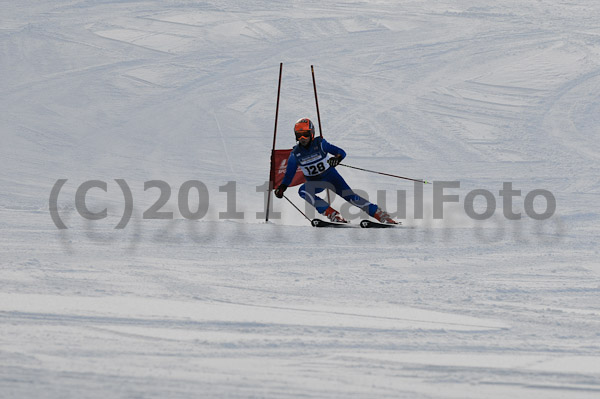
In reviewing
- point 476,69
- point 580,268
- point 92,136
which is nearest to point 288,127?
point 92,136

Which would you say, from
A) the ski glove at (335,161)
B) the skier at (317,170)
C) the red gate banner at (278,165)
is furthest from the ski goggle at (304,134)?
the red gate banner at (278,165)

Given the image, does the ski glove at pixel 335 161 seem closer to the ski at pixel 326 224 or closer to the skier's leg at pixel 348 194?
the skier's leg at pixel 348 194

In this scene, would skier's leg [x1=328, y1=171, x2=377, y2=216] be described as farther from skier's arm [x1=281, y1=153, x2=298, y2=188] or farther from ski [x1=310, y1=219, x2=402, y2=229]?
skier's arm [x1=281, y1=153, x2=298, y2=188]

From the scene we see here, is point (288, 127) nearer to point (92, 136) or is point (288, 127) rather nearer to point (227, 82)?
point (227, 82)

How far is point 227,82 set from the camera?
15.7 meters

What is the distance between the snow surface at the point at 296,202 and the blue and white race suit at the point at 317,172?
0.48 m

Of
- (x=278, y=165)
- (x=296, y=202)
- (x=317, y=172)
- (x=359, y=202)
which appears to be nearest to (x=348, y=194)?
(x=359, y=202)

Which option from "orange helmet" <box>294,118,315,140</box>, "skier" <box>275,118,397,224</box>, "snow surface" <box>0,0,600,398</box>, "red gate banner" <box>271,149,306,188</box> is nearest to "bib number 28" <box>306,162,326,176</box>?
"skier" <box>275,118,397,224</box>

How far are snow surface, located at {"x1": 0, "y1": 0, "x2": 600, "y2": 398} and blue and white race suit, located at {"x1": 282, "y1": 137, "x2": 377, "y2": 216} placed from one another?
476 millimetres

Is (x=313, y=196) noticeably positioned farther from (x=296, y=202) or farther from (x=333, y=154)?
(x=296, y=202)

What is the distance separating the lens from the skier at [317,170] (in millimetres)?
8305

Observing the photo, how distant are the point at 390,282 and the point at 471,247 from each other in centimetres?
159

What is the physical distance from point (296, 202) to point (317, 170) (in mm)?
2056

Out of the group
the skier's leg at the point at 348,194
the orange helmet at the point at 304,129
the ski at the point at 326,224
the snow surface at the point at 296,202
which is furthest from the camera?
the skier's leg at the point at 348,194
